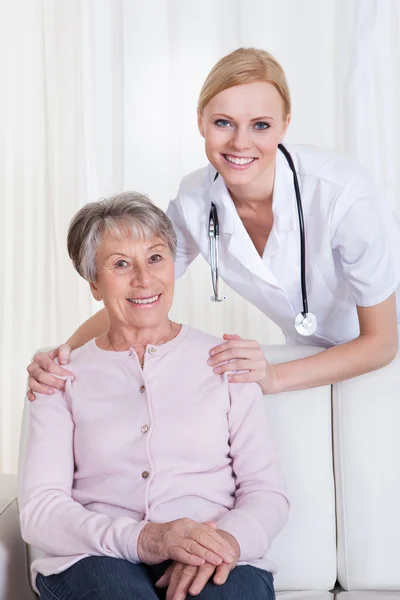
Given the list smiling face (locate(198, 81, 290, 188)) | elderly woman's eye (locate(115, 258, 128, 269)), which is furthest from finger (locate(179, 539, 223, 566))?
smiling face (locate(198, 81, 290, 188))

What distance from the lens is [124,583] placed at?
150 cm

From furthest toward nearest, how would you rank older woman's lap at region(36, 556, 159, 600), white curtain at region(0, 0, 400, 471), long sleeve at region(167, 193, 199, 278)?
white curtain at region(0, 0, 400, 471)
long sleeve at region(167, 193, 199, 278)
older woman's lap at region(36, 556, 159, 600)

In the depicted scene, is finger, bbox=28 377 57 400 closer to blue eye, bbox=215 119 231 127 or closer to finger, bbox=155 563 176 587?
finger, bbox=155 563 176 587

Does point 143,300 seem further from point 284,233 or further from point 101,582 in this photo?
point 101,582

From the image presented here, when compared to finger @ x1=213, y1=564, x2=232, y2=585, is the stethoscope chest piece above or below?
above

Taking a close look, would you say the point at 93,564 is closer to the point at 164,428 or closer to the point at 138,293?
the point at 164,428

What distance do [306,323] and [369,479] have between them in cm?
37

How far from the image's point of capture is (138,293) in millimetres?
1739

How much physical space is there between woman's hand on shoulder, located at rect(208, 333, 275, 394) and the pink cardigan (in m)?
0.02

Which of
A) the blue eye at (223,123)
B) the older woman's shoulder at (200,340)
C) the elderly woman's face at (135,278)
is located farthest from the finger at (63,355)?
the blue eye at (223,123)

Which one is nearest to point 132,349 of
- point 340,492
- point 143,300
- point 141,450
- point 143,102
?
point 143,300

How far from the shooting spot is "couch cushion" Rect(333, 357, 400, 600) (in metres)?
1.86

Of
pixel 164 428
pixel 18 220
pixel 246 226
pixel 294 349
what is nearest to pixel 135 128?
pixel 18 220

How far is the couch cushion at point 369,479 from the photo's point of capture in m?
1.86
